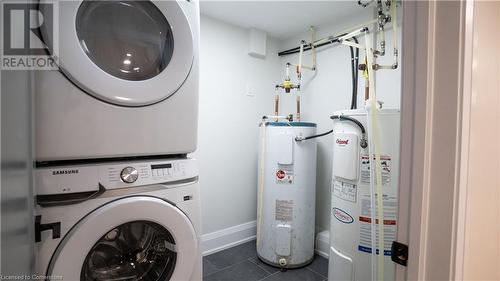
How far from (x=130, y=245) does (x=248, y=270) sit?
117cm

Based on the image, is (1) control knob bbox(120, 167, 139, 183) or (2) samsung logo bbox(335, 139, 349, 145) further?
(2) samsung logo bbox(335, 139, 349, 145)

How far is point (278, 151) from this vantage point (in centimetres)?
200

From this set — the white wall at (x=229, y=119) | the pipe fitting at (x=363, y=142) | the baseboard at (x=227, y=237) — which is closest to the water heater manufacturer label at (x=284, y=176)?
the white wall at (x=229, y=119)

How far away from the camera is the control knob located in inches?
34.9

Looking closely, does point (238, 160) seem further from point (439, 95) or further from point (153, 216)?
point (439, 95)

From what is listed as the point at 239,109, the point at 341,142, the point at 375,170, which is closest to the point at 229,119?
the point at 239,109

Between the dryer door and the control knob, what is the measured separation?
0.24 m

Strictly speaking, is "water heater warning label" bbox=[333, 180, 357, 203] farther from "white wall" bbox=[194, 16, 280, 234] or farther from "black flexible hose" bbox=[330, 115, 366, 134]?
"white wall" bbox=[194, 16, 280, 234]

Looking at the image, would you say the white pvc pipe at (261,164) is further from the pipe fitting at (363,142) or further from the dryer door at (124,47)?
the dryer door at (124,47)

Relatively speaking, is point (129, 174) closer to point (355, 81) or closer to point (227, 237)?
point (227, 237)

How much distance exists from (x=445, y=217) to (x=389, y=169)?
0.83 meters

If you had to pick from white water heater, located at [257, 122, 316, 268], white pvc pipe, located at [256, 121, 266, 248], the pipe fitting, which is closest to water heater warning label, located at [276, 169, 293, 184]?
white water heater, located at [257, 122, 316, 268]

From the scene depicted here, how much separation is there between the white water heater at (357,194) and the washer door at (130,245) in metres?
0.97

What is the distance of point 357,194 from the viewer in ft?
4.85
